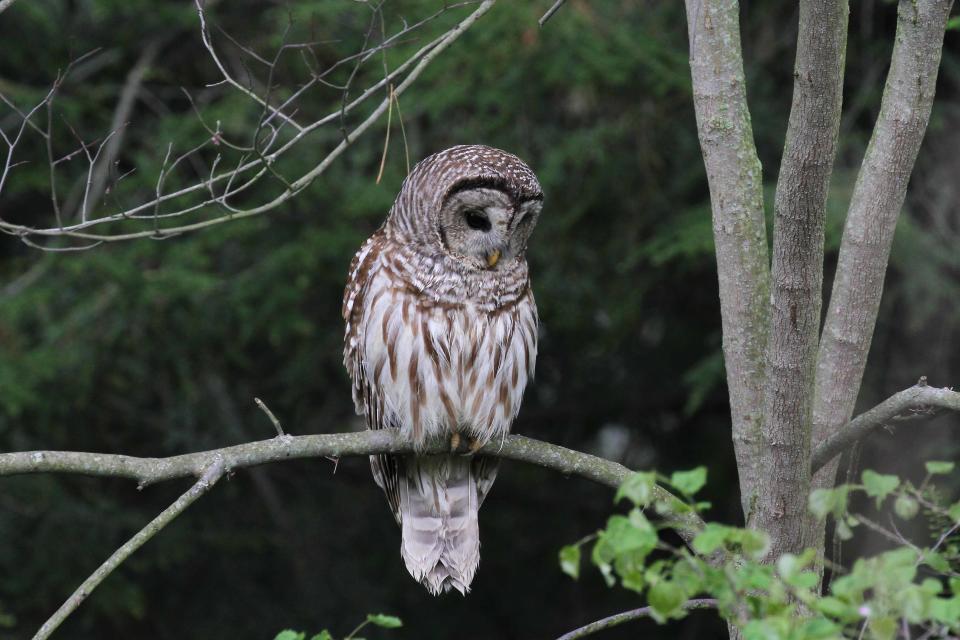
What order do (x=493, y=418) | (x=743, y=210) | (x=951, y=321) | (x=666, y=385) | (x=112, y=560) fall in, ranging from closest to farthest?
(x=112, y=560)
(x=743, y=210)
(x=493, y=418)
(x=951, y=321)
(x=666, y=385)

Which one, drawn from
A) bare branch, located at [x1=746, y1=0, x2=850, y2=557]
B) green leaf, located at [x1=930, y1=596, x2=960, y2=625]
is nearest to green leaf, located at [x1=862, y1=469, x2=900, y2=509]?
green leaf, located at [x1=930, y1=596, x2=960, y2=625]

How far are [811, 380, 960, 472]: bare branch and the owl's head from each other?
127 centimetres

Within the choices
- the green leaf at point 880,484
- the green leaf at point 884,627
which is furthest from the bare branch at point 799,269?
the green leaf at point 884,627

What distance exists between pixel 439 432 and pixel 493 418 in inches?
7.2

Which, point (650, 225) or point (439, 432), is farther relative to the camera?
point (650, 225)

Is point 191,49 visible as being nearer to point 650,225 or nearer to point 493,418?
point 650,225

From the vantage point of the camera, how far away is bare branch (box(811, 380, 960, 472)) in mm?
2869

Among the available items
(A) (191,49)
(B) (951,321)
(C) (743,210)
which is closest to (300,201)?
(A) (191,49)

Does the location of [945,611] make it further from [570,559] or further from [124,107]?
[124,107]

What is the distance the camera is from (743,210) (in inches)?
123

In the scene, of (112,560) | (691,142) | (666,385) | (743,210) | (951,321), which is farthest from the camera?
(666,385)

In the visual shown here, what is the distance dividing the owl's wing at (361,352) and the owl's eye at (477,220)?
0.33 m

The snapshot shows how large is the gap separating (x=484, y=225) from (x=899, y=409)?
4.98ft

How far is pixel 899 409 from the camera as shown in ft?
9.48
